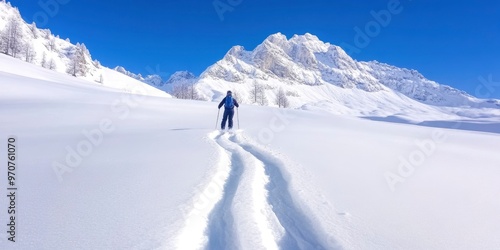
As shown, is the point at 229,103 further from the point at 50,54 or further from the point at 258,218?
the point at 50,54

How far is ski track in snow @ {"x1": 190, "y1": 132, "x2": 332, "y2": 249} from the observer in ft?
10.9

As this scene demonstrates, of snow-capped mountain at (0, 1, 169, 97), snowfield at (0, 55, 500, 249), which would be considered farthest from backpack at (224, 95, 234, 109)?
snow-capped mountain at (0, 1, 169, 97)

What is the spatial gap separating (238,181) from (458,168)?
571 cm

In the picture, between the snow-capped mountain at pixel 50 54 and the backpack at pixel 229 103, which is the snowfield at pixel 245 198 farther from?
the snow-capped mountain at pixel 50 54

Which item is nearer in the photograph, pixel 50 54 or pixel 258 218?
pixel 258 218

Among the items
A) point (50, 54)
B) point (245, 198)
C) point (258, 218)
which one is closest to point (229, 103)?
point (245, 198)

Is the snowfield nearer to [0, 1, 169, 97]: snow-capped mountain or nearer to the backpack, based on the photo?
the backpack

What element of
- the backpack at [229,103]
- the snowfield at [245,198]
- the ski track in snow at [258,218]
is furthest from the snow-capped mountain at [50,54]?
the ski track in snow at [258,218]

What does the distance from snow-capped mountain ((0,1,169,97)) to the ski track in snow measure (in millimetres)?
61622

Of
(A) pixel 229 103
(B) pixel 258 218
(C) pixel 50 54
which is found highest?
(C) pixel 50 54

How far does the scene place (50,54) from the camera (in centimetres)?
12850

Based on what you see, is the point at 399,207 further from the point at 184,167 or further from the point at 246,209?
the point at 184,167

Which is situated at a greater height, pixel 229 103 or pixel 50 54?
pixel 50 54

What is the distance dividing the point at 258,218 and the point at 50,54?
518 feet
